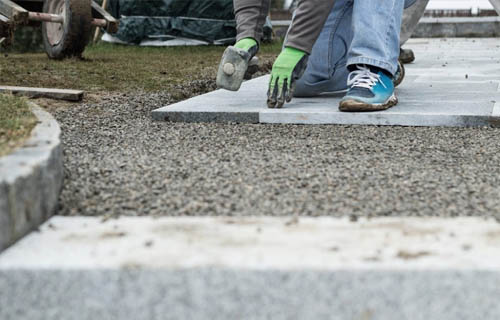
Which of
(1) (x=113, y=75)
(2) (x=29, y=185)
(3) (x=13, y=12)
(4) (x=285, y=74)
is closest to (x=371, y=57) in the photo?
(4) (x=285, y=74)

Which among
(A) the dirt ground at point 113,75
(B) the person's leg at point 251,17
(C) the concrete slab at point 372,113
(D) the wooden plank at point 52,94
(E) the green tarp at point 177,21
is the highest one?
(B) the person's leg at point 251,17

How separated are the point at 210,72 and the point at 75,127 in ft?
5.74

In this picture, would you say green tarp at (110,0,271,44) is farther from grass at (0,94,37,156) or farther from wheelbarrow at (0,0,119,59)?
grass at (0,94,37,156)

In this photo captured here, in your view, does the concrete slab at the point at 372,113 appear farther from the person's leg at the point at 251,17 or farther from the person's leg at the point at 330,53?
the person's leg at the point at 251,17

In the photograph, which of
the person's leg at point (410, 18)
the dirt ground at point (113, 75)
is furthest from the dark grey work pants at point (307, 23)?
the person's leg at point (410, 18)

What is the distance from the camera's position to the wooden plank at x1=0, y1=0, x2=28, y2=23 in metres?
3.72

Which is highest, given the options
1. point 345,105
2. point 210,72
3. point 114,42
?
point 345,105

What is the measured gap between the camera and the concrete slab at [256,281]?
0.94 metres

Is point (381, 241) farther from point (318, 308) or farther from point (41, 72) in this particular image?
point (41, 72)

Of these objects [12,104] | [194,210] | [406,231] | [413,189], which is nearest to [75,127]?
[12,104]

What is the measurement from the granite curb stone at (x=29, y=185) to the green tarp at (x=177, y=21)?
5977mm

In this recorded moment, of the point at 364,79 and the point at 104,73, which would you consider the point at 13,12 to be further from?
the point at 364,79

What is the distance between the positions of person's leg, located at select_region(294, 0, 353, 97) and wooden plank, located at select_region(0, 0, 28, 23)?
1856 millimetres

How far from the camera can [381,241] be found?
1.04 m
